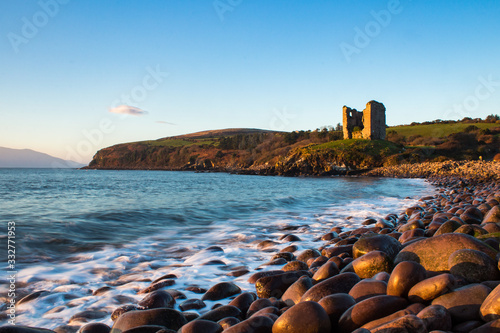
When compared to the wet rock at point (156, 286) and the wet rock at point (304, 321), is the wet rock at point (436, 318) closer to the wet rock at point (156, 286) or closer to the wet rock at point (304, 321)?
the wet rock at point (304, 321)

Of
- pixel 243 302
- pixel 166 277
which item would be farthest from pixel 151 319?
pixel 166 277

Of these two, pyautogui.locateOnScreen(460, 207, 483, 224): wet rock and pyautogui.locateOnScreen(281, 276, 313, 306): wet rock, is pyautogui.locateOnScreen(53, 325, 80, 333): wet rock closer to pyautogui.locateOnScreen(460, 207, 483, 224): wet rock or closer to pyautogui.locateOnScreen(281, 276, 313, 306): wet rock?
pyautogui.locateOnScreen(281, 276, 313, 306): wet rock

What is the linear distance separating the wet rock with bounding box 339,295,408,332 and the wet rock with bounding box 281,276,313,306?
0.94 metres

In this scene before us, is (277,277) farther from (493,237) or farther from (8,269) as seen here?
(8,269)

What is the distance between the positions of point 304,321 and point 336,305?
1.53 feet

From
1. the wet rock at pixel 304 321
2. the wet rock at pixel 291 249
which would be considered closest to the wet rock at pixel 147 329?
the wet rock at pixel 304 321

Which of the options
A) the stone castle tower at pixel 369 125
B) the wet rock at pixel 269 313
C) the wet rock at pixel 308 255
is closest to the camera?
the wet rock at pixel 269 313

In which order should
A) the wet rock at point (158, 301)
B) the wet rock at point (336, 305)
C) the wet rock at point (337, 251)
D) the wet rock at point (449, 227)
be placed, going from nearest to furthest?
the wet rock at point (336, 305), the wet rock at point (158, 301), the wet rock at point (449, 227), the wet rock at point (337, 251)

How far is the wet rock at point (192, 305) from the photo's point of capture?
150 inches

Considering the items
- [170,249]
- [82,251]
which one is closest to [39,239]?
[82,251]

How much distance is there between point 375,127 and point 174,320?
63.4 metres

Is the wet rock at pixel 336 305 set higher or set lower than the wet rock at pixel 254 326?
higher

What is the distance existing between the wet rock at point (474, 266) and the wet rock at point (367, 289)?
2.41 feet

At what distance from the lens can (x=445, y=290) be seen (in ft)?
8.79
